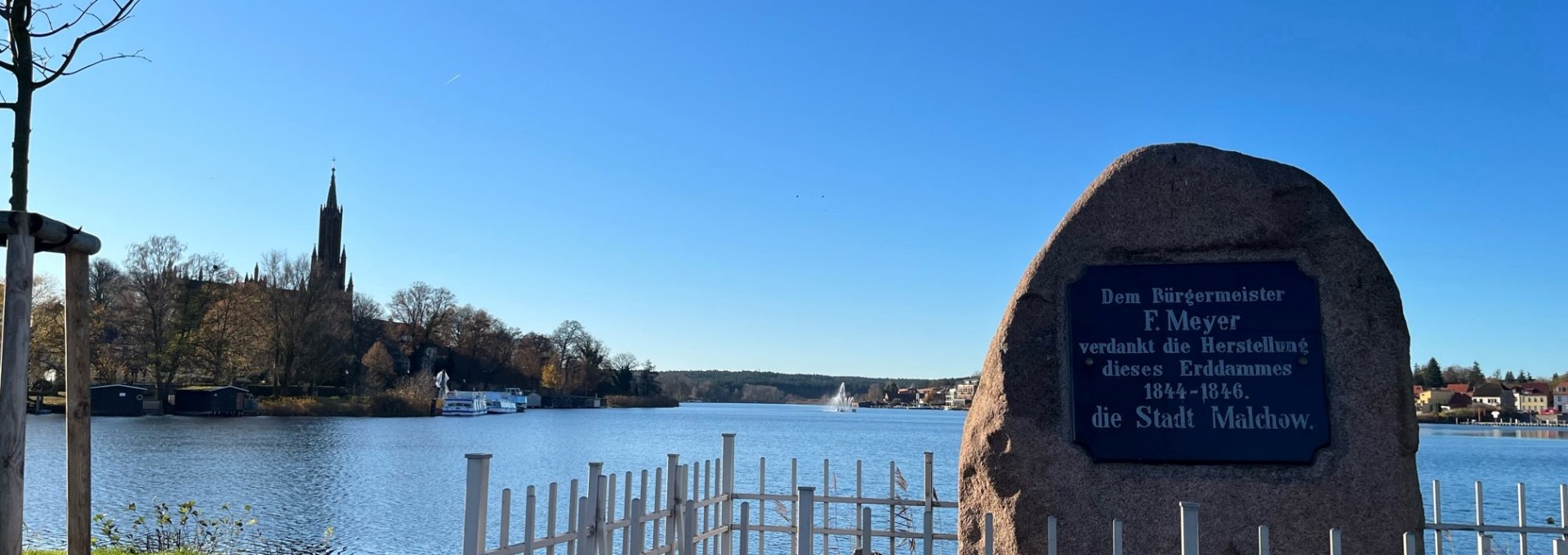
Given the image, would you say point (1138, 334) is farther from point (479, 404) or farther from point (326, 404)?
point (479, 404)

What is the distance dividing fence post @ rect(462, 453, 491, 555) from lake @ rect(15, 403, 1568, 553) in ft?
32.8

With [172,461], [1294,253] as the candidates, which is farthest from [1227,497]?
[172,461]

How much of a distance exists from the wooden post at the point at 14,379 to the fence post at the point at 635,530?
10.1 feet

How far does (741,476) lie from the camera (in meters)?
27.2

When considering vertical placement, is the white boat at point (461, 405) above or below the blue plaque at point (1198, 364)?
below

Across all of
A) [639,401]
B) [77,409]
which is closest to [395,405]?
[639,401]

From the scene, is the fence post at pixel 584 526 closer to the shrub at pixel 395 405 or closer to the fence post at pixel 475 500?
the fence post at pixel 475 500

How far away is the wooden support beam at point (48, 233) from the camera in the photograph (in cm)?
548

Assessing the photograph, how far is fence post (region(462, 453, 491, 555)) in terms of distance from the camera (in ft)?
15.8

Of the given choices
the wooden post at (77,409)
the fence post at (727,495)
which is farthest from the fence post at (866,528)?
the wooden post at (77,409)

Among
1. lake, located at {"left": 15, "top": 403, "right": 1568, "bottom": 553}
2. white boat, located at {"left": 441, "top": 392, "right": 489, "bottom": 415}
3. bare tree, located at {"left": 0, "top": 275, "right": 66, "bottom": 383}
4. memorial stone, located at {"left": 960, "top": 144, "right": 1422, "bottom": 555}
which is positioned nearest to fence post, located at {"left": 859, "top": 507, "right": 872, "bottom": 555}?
memorial stone, located at {"left": 960, "top": 144, "right": 1422, "bottom": 555}

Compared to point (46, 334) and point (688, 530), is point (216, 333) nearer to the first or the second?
point (46, 334)

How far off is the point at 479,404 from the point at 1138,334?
84607 mm

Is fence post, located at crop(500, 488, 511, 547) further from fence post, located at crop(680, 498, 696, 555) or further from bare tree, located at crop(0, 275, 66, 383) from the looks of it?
bare tree, located at crop(0, 275, 66, 383)
